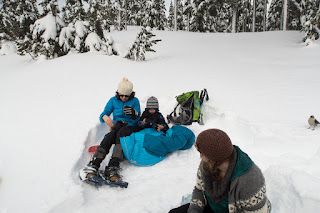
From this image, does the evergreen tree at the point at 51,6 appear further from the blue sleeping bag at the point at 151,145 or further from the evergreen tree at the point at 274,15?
the evergreen tree at the point at 274,15

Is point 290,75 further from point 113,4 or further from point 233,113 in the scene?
point 113,4

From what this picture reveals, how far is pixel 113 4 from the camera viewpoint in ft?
A: 90.6

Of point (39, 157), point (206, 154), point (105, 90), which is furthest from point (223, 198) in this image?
point (105, 90)

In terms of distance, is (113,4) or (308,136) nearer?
(308,136)

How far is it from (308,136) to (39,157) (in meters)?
4.54

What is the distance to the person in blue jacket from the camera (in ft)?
Result: 11.3

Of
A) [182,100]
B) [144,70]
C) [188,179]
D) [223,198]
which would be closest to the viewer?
[223,198]

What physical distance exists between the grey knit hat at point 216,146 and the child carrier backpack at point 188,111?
3377mm

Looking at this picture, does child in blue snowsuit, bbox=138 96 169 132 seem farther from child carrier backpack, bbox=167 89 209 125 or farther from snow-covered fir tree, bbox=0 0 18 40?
snow-covered fir tree, bbox=0 0 18 40

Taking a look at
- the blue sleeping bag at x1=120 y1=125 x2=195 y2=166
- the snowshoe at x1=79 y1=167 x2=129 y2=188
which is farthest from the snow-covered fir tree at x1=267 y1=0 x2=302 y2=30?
the snowshoe at x1=79 y1=167 x2=129 y2=188

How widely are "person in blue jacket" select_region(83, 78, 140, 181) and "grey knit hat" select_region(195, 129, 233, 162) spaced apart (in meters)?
2.15

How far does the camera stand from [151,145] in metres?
3.73

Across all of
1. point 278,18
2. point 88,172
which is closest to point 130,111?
point 88,172

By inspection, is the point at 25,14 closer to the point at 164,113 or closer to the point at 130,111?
the point at 164,113
